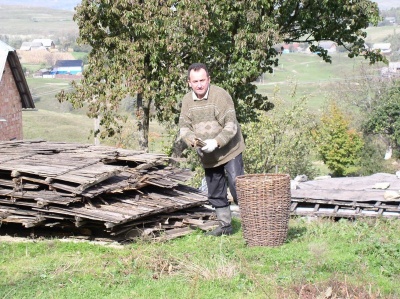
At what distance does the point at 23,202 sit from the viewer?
8.99 metres

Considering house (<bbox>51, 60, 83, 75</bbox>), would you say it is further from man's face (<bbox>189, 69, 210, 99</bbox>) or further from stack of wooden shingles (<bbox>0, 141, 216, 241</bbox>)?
man's face (<bbox>189, 69, 210, 99</bbox>)

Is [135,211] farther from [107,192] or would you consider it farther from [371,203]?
[371,203]

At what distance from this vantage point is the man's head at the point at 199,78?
27.3 feet

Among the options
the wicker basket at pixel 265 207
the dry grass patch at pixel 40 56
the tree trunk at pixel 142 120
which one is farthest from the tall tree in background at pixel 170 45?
the dry grass patch at pixel 40 56

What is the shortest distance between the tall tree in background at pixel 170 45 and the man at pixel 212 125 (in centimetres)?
1329

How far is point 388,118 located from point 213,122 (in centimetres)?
6032

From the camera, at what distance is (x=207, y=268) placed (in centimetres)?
652

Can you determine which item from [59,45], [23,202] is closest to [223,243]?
[23,202]

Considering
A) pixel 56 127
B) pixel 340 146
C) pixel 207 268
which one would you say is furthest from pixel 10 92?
pixel 56 127

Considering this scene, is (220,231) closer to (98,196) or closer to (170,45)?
(98,196)

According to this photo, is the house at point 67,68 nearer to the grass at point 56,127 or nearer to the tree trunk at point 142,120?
the grass at point 56,127

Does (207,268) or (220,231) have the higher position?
(207,268)

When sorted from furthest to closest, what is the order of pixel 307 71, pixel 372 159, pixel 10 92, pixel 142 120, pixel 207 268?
pixel 307 71 → pixel 372 159 → pixel 10 92 → pixel 142 120 → pixel 207 268

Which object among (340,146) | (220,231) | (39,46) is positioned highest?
(220,231)
